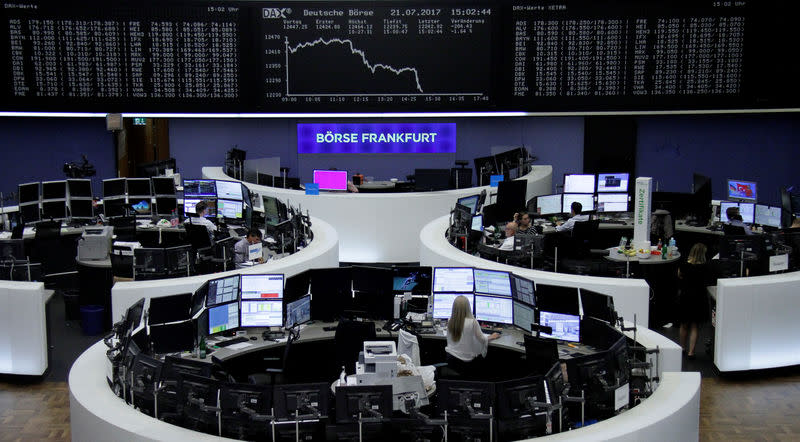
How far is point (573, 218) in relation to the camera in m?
12.1

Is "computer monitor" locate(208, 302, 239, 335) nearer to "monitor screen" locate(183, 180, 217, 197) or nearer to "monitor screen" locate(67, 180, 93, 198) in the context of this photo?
Answer: "monitor screen" locate(183, 180, 217, 197)

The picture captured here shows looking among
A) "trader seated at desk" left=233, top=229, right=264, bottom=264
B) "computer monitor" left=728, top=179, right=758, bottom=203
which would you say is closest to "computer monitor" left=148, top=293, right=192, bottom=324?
"trader seated at desk" left=233, top=229, right=264, bottom=264

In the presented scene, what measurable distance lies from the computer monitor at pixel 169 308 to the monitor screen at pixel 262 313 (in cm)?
59

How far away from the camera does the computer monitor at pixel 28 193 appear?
12026 mm

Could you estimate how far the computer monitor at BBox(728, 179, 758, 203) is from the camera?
13008 mm

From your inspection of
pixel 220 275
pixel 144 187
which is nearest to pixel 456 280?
pixel 220 275

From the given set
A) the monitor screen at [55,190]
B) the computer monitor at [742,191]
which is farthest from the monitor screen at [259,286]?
the computer monitor at [742,191]

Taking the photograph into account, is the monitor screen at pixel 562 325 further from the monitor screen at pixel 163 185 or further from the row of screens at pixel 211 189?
the monitor screen at pixel 163 185

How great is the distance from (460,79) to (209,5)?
11.0ft

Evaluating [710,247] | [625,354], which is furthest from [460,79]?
[625,354]

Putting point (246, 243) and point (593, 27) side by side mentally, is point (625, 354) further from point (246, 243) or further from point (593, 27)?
point (593, 27)

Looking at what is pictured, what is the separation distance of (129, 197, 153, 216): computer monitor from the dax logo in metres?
2.91

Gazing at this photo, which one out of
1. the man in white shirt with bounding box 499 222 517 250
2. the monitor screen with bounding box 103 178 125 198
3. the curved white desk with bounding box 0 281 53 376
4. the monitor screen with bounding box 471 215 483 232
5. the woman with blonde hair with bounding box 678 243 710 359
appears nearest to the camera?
the curved white desk with bounding box 0 281 53 376

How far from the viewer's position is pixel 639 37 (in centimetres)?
1255
